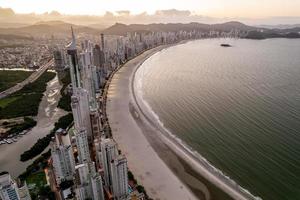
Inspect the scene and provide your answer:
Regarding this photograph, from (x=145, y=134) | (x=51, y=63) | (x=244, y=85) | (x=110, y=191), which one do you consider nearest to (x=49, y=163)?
(x=110, y=191)

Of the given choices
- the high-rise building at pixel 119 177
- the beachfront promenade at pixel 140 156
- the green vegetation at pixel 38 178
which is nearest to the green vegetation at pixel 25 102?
the beachfront promenade at pixel 140 156

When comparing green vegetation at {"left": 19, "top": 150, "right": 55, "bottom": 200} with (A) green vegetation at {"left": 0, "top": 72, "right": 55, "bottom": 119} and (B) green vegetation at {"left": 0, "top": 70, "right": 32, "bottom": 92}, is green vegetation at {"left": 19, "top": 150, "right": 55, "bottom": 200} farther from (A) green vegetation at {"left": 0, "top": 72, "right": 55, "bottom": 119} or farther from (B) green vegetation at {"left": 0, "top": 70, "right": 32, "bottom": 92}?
(B) green vegetation at {"left": 0, "top": 70, "right": 32, "bottom": 92}

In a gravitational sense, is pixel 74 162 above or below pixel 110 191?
above

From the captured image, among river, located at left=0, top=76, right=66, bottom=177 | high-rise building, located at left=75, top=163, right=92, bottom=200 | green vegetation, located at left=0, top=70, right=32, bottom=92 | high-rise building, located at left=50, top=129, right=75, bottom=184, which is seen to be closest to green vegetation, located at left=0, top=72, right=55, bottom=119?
river, located at left=0, top=76, right=66, bottom=177

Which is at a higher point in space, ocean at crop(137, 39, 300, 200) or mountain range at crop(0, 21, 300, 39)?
mountain range at crop(0, 21, 300, 39)

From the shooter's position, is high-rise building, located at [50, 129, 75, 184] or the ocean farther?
the ocean

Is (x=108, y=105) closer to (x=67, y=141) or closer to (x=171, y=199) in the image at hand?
(x=67, y=141)
